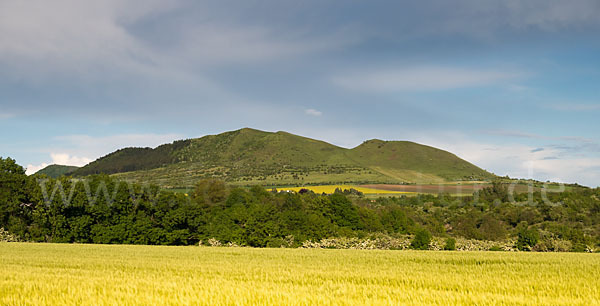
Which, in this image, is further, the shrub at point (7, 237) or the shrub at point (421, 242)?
the shrub at point (7, 237)

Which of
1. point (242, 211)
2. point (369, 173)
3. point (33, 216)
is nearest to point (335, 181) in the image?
point (369, 173)

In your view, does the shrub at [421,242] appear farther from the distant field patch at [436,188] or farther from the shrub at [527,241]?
the distant field patch at [436,188]

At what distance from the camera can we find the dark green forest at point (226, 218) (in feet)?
179

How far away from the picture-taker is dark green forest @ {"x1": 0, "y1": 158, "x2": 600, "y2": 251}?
54500 millimetres

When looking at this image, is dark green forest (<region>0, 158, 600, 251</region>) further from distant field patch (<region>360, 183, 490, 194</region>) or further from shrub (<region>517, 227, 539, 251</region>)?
distant field patch (<region>360, 183, 490, 194</region>)

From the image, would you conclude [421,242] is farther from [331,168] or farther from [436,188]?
[331,168]

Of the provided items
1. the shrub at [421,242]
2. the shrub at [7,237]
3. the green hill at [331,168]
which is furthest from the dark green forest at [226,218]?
the green hill at [331,168]

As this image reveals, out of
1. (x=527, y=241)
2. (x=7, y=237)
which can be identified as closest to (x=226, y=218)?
(x=7, y=237)

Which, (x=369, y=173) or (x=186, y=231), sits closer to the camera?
(x=186, y=231)

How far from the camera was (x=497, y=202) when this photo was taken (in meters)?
92.8

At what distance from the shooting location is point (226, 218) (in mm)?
63625

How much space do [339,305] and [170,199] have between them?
60.3m

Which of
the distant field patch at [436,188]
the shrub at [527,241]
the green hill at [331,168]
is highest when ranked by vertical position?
the green hill at [331,168]

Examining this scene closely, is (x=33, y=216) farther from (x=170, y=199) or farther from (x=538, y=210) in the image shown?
(x=538, y=210)
